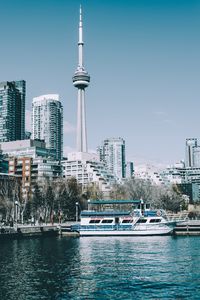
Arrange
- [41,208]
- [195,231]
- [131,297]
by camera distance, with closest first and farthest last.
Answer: [131,297]
[195,231]
[41,208]

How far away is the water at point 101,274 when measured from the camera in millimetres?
44062

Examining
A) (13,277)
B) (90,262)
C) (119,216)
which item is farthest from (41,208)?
(13,277)

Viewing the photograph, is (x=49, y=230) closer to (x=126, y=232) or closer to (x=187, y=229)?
(x=126, y=232)

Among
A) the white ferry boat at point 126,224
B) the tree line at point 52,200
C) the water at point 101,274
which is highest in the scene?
the tree line at point 52,200

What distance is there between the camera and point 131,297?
42.3 meters

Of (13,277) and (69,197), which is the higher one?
(69,197)

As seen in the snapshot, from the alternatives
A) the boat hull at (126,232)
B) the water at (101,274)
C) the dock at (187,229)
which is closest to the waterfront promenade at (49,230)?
the dock at (187,229)

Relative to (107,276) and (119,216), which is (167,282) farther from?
(119,216)

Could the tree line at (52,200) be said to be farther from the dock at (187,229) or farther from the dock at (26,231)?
the dock at (187,229)

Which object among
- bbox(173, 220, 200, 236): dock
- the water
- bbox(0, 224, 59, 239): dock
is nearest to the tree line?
bbox(0, 224, 59, 239): dock

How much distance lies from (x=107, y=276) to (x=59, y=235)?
77.3 meters

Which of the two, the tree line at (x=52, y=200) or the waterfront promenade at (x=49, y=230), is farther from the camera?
the tree line at (x=52, y=200)

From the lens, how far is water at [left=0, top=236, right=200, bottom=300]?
4406 cm

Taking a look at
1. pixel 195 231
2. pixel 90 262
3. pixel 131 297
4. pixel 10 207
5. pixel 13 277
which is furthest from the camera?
pixel 10 207
